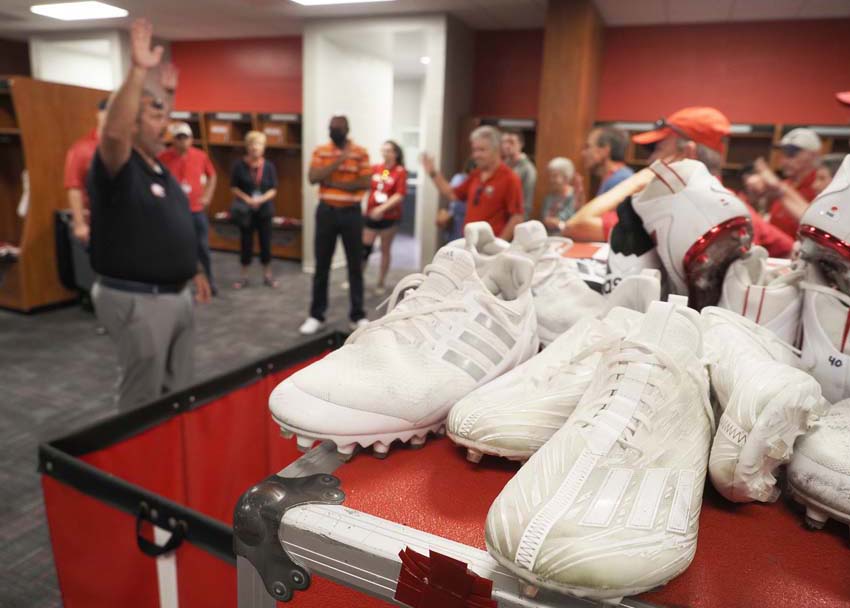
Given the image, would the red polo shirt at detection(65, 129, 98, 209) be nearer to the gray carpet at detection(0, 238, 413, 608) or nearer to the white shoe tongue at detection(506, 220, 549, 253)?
the gray carpet at detection(0, 238, 413, 608)

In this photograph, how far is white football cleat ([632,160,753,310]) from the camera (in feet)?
3.10

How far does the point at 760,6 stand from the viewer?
238 inches

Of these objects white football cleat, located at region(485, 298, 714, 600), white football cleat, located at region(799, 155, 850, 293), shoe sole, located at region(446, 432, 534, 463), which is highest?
white football cleat, located at region(799, 155, 850, 293)

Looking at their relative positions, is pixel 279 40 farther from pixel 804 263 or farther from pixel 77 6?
pixel 804 263

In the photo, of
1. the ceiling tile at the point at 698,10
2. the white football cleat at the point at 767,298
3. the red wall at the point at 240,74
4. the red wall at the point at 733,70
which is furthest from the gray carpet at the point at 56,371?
the ceiling tile at the point at 698,10

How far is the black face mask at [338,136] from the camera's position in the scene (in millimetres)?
4711

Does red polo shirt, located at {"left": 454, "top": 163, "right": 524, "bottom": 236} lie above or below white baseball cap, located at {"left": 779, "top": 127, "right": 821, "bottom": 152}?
below

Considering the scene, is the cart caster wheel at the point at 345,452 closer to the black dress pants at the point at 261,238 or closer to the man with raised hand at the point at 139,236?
the man with raised hand at the point at 139,236

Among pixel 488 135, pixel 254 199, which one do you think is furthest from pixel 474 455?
pixel 254 199

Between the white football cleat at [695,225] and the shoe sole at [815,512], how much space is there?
18.2 inches

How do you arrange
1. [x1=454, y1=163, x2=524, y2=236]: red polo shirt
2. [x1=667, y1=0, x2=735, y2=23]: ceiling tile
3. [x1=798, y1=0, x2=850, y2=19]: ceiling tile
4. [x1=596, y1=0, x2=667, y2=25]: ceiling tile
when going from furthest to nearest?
1. [x1=596, y1=0, x2=667, y2=25]: ceiling tile
2. [x1=667, y1=0, x2=735, y2=23]: ceiling tile
3. [x1=798, y1=0, x2=850, y2=19]: ceiling tile
4. [x1=454, y1=163, x2=524, y2=236]: red polo shirt

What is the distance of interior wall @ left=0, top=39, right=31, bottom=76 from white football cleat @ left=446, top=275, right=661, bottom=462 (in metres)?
10.6

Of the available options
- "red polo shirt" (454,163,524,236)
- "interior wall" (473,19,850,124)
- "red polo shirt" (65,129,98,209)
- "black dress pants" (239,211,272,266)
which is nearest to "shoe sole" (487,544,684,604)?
"red polo shirt" (454,163,524,236)

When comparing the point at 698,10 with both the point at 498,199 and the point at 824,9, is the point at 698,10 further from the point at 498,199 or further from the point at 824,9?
the point at 498,199
